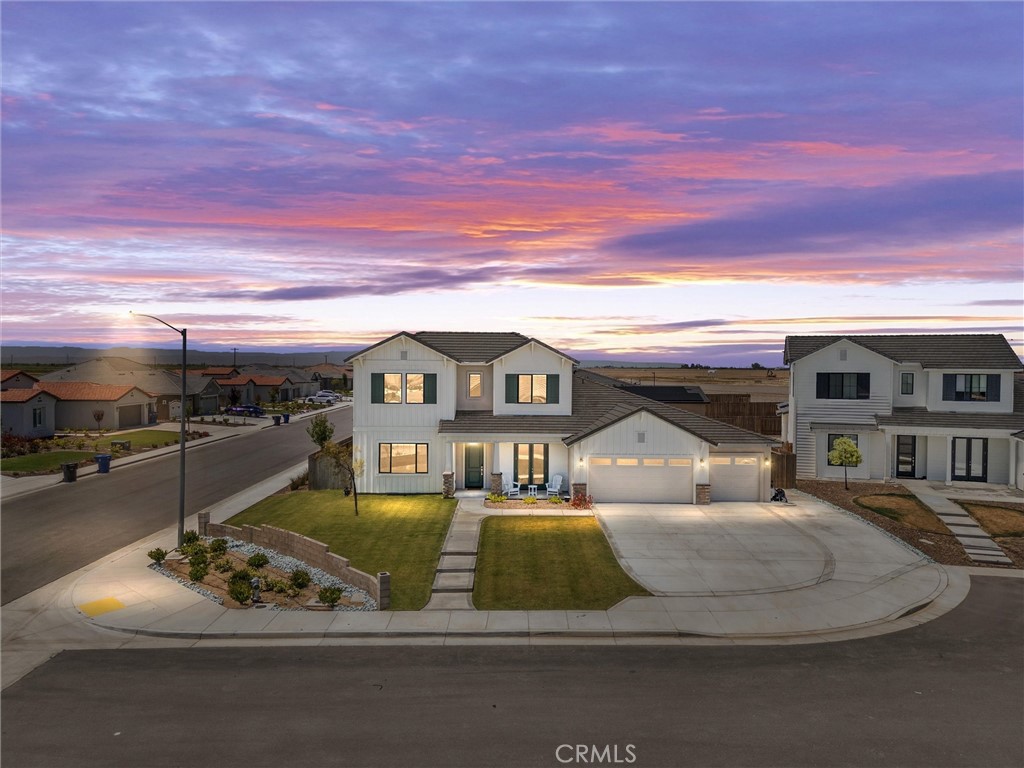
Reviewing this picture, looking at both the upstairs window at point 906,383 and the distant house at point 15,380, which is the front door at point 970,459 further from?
the distant house at point 15,380

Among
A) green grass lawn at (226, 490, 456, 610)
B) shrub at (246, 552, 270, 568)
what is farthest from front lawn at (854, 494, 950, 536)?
shrub at (246, 552, 270, 568)

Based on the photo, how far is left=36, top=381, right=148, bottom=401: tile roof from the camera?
53.7m

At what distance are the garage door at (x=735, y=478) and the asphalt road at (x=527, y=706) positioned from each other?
13.7m

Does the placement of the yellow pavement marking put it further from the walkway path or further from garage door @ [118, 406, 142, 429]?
garage door @ [118, 406, 142, 429]

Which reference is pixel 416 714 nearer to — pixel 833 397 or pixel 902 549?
Answer: pixel 902 549

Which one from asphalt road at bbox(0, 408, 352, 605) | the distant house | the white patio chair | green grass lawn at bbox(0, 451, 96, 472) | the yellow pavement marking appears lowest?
the yellow pavement marking

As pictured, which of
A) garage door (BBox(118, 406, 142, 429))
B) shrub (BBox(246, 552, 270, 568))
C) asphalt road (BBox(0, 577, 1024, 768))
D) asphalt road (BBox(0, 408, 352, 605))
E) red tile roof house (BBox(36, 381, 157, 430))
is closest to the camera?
asphalt road (BBox(0, 577, 1024, 768))

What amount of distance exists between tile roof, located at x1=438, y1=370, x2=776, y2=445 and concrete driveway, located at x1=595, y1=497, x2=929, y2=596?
3.10m

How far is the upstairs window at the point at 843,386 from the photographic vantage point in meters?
33.4

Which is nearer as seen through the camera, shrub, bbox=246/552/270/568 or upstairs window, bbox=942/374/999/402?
shrub, bbox=246/552/270/568

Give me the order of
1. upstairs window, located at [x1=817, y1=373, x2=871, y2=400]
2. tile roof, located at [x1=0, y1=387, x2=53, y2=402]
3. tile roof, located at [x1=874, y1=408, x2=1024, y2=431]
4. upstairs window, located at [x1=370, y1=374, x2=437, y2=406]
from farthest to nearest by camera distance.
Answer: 1. tile roof, located at [x1=0, y1=387, x2=53, y2=402]
2. upstairs window, located at [x1=817, y1=373, x2=871, y2=400]
3. tile roof, located at [x1=874, y1=408, x2=1024, y2=431]
4. upstairs window, located at [x1=370, y1=374, x2=437, y2=406]

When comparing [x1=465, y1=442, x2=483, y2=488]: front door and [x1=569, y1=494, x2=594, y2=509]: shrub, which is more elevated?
[x1=465, y1=442, x2=483, y2=488]: front door

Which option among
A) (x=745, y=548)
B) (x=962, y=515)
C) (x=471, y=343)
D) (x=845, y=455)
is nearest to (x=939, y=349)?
(x=845, y=455)

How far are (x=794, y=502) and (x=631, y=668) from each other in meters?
18.1
